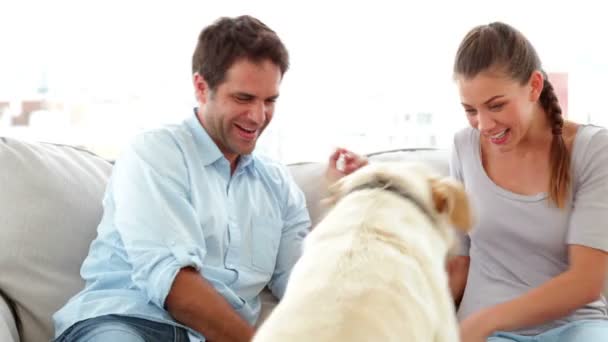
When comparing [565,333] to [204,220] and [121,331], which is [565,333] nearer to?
[204,220]

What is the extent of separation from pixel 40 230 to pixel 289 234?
0.63 m

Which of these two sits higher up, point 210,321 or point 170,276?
point 170,276

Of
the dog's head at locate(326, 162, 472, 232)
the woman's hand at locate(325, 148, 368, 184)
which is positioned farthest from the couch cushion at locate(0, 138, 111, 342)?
the dog's head at locate(326, 162, 472, 232)

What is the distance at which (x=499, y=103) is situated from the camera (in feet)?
5.64

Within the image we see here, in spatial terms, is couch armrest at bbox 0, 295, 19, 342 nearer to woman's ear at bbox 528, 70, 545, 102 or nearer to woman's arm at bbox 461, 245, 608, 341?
woman's arm at bbox 461, 245, 608, 341

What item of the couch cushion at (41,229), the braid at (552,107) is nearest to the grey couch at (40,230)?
the couch cushion at (41,229)

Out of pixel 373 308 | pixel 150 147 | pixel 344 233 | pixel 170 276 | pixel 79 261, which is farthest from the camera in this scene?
pixel 79 261

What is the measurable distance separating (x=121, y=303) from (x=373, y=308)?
2.74ft

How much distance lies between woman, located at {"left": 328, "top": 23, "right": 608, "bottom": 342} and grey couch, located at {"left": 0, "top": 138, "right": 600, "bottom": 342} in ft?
1.96

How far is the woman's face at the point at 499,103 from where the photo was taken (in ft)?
5.63

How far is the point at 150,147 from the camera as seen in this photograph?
5.98ft

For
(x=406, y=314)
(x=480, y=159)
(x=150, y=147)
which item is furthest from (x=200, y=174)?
(x=406, y=314)

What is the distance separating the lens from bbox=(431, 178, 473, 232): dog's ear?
1399 mm

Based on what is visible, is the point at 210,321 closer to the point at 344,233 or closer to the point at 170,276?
the point at 170,276
